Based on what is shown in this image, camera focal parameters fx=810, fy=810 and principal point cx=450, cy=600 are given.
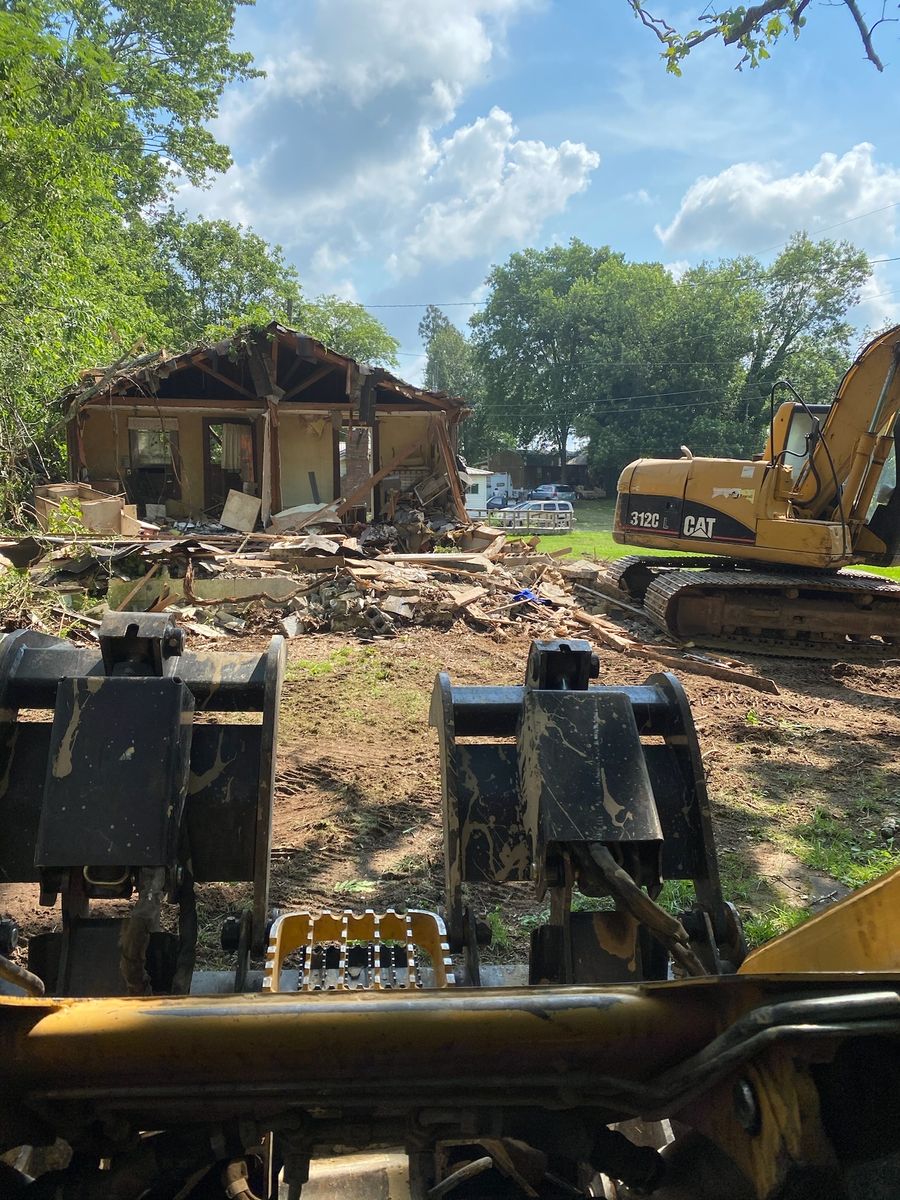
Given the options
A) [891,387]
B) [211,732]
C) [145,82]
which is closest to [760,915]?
[211,732]

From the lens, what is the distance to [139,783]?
6.37 ft

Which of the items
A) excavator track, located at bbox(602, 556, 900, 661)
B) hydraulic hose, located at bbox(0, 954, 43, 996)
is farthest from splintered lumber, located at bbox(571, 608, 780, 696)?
hydraulic hose, located at bbox(0, 954, 43, 996)

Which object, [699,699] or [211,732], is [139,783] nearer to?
[211,732]

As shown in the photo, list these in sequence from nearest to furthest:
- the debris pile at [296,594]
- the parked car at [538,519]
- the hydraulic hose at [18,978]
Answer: the hydraulic hose at [18,978] < the debris pile at [296,594] < the parked car at [538,519]

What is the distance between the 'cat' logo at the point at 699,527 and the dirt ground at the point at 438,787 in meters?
2.43

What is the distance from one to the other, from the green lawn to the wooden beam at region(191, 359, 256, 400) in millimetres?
8490

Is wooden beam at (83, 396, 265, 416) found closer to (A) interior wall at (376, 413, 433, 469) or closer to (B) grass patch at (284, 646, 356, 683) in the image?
(A) interior wall at (376, 413, 433, 469)


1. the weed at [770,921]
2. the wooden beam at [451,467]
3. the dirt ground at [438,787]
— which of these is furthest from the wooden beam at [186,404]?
the weed at [770,921]

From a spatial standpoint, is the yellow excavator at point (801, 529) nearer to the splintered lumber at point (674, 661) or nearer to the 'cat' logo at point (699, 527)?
the 'cat' logo at point (699, 527)

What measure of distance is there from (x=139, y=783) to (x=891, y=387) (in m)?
9.71

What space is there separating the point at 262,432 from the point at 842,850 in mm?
17502

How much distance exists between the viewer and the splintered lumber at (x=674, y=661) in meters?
8.37

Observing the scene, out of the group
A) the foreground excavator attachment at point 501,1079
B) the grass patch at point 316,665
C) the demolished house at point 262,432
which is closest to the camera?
the foreground excavator attachment at point 501,1079

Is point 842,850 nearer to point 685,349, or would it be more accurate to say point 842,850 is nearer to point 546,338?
point 685,349
